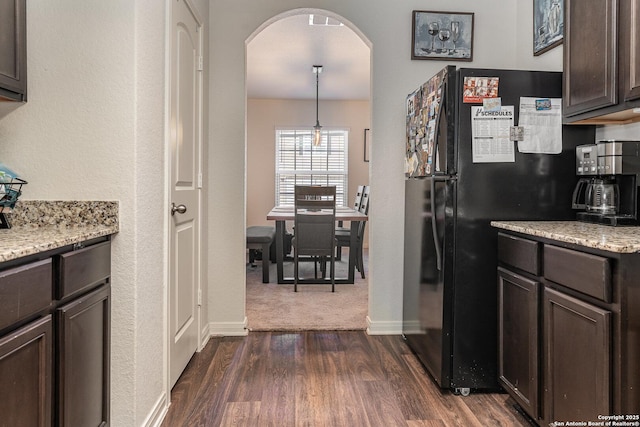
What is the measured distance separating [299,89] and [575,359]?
5.54 metres

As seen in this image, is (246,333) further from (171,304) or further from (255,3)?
(255,3)

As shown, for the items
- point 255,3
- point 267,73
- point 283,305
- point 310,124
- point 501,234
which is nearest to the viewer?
point 501,234

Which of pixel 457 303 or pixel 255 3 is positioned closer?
pixel 457 303

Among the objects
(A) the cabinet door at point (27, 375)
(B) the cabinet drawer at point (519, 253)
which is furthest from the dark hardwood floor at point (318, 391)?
(A) the cabinet door at point (27, 375)

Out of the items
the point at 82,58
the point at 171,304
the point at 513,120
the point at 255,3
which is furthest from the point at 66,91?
the point at 513,120

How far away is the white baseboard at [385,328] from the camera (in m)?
3.08

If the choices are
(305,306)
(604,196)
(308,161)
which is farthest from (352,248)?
(604,196)

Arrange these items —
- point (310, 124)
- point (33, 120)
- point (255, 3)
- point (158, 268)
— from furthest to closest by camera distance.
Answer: point (310, 124)
point (255, 3)
point (158, 268)
point (33, 120)

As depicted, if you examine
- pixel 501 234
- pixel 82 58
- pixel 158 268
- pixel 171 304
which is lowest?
pixel 171 304

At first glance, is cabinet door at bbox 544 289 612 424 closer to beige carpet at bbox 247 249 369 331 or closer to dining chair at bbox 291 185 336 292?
beige carpet at bbox 247 249 369 331

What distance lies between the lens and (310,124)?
710cm

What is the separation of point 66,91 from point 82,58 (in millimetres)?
136

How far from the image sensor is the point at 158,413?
6.13 ft

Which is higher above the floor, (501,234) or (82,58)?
(82,58)
